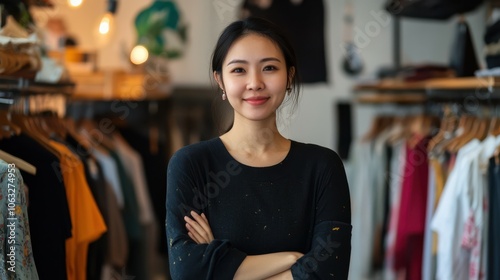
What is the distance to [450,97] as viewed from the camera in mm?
3693

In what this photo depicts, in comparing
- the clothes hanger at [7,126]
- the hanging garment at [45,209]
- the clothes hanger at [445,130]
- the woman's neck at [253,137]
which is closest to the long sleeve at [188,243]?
the woman's neck at [253,137]

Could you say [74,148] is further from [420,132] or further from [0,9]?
[420,132]

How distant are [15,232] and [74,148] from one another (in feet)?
4.31

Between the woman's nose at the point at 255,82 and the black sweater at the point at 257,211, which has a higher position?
the woman's nose at the point at 255,82

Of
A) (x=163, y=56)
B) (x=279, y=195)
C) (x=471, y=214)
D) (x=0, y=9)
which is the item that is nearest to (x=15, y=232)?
(x=279, y=195)

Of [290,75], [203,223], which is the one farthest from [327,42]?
[203,223]

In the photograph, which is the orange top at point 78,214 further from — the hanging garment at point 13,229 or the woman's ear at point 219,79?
the woman's ear at point 219,79

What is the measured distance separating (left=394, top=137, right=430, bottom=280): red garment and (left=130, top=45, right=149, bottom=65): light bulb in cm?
204

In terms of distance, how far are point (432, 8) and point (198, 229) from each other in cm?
220

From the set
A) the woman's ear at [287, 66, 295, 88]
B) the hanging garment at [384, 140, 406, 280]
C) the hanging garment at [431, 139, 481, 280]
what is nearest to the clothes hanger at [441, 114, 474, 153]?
the hanging garment at [431, 139, 481, 280]

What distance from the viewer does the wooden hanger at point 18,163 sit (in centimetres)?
219

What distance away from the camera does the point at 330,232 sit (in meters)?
1.90

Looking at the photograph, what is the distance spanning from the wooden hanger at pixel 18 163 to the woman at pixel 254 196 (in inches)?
21.9

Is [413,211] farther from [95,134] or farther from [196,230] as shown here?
[196,230]
